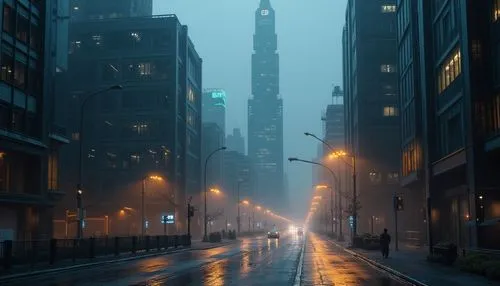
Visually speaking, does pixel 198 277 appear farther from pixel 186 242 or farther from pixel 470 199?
pixel 186 242

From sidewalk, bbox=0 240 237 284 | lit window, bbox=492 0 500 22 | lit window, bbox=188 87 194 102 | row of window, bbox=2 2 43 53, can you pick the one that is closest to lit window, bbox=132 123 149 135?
lit window, bbox=188 87 194 102

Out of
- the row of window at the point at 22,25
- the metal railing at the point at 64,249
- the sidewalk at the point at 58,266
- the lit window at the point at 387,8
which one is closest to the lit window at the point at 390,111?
the lit window at the point at 387,8

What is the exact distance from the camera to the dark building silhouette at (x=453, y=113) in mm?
43297

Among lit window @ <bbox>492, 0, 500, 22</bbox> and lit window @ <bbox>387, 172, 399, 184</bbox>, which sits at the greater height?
lit window @ <bbox>492, 0, 500, 22</bbox>

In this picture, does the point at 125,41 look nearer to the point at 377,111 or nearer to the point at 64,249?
the point at 377,111

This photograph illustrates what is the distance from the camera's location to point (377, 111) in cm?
11456

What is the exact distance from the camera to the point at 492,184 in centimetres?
4341

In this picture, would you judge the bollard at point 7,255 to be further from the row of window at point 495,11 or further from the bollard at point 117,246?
the row of window at point 495,11

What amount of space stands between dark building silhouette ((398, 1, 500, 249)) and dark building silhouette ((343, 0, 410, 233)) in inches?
1566

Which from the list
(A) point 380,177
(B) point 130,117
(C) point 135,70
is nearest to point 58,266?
(B) point 130,117

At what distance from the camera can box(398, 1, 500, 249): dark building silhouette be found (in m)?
43.3

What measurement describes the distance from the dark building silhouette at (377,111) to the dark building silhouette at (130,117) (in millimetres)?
30831

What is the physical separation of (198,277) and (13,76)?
35275 mm

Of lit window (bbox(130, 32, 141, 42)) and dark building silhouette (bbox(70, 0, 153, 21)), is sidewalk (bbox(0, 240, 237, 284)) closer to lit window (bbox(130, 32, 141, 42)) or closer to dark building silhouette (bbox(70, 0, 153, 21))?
lit window (bbox(130, 32, 141, 42))
